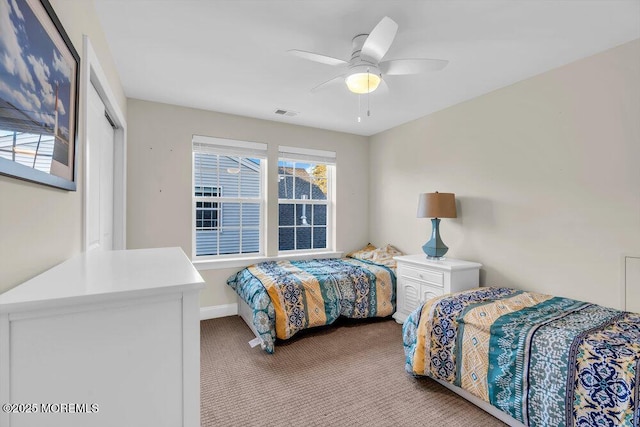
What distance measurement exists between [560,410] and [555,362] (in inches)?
8.7

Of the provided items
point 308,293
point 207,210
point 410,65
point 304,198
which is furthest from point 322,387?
point 304,198

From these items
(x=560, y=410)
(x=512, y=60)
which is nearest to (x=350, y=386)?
(x=560, y=410)

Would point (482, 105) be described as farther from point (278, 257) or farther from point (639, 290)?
point (278, 257)

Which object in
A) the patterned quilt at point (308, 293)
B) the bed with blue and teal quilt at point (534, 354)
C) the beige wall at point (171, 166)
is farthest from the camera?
the beige wall at point (171, 166)

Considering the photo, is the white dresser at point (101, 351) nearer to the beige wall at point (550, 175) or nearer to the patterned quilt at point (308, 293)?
the patterned quilt at point (308, 293)

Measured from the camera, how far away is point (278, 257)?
386 centimetres

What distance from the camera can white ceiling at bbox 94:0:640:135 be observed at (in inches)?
66.2

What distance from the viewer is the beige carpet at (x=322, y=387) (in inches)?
70.8

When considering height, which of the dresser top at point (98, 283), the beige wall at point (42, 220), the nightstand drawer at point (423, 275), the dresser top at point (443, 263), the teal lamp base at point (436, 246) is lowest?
the nightstand drawer at point (423, 275)

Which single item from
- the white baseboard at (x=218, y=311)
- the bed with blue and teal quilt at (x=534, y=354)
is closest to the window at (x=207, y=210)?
the white baseboard at (x=218, y=311)

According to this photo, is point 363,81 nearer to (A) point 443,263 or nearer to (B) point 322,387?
(A) point 443,263

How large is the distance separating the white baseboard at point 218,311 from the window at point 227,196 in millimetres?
626

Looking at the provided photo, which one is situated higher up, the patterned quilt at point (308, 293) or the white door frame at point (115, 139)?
the white door frame at point (115, 139)

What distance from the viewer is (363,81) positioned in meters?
2.01
